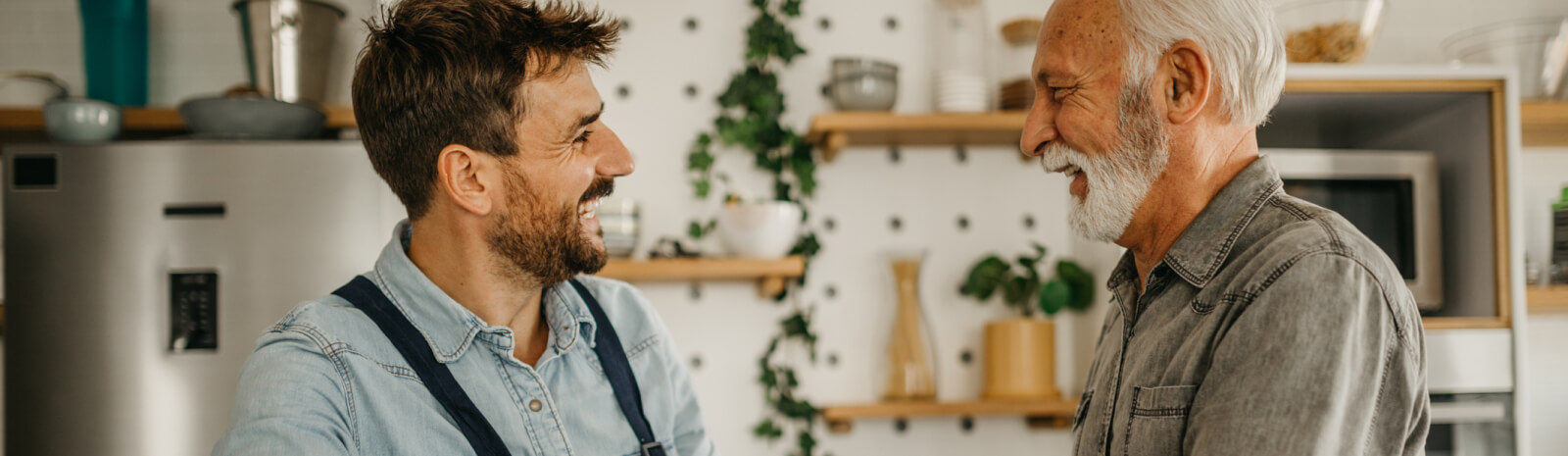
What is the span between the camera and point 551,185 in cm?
114

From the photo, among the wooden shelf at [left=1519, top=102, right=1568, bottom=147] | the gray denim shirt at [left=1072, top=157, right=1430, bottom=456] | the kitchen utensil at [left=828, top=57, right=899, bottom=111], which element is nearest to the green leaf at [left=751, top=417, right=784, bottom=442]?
the kitchen utensil at [left=828, top=57, right=899, bottom=111]

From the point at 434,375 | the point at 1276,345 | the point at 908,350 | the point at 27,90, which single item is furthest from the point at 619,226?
the point at 1276,345

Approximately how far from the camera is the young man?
3.37 feet

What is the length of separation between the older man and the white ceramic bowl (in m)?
1.04

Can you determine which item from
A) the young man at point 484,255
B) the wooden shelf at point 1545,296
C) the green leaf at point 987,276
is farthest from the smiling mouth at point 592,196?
the wooden shelf at point 1545,296

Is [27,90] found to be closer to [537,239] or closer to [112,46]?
[112,46]

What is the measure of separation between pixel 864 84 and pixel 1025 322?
2.28ft

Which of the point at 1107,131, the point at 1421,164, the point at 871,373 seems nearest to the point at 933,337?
the point at 871,373

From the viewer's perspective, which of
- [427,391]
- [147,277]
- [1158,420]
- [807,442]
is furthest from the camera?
[807,442]

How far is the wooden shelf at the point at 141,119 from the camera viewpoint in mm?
2070

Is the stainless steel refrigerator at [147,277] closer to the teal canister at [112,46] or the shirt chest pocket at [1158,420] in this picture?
the teal canister at [112,46]

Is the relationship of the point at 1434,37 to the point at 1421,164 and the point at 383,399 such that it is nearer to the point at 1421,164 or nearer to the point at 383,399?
the point at 1421,164

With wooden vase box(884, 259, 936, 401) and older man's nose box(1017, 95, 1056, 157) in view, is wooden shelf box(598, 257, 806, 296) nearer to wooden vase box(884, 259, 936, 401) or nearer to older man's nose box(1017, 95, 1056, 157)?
wooden vase box(884, 259, 936, 401)

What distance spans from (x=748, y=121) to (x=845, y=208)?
33 centimetres
